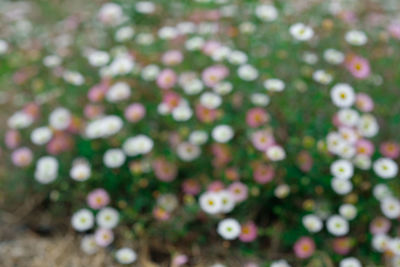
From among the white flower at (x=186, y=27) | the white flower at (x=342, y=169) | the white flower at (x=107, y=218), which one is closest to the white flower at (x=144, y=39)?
the white flower at (x=186, y=27)

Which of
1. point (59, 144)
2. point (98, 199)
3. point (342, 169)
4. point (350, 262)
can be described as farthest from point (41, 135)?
point (350, 262)

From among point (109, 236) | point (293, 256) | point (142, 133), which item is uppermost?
point (142, 133)

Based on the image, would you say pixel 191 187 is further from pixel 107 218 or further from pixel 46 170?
pixel 46 170

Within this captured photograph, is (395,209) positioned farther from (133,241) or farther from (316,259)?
(133,241)

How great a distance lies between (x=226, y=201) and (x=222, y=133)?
0.28 meters

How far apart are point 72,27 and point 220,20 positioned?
0.87 meters

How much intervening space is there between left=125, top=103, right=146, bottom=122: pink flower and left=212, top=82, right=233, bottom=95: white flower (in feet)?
1.06

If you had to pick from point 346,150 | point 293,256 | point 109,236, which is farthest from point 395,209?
point 109,236

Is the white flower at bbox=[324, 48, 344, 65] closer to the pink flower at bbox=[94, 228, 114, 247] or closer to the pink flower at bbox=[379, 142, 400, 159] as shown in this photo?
the pink flower at bbox=[379, 142, 400, 159]

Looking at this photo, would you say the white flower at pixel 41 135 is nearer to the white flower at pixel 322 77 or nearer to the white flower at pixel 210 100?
the white flower at pixel 210 100

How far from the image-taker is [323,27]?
8.24 ft

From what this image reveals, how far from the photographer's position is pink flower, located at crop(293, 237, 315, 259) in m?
2.04

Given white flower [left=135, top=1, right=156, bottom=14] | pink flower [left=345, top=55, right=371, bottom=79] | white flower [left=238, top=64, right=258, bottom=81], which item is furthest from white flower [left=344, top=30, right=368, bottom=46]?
white flower [left=135, top=1, right=156, bottom=14]

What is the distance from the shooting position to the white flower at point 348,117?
2.14 meters
